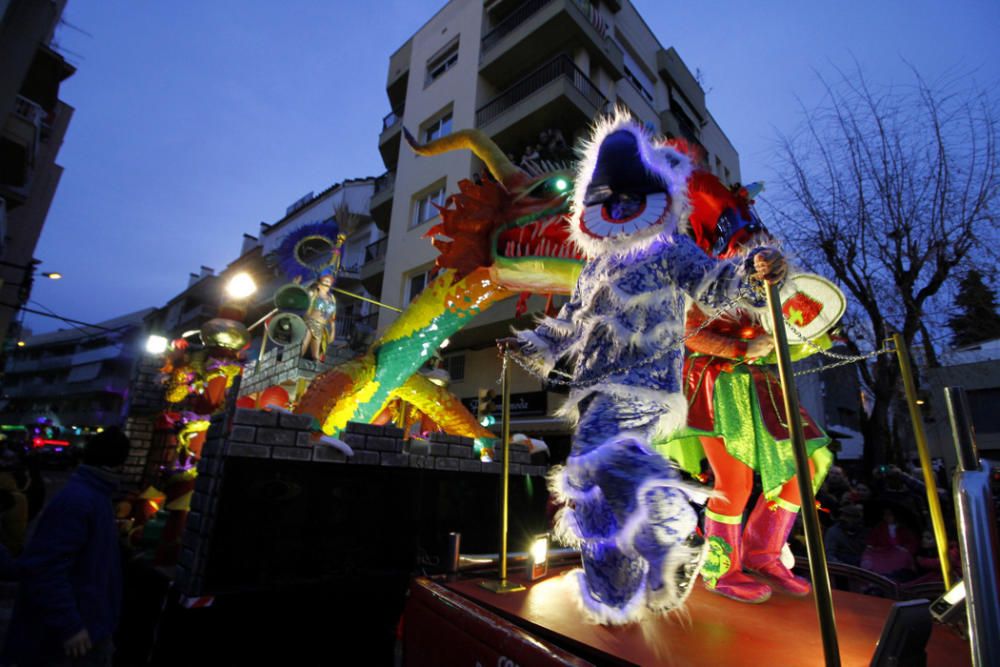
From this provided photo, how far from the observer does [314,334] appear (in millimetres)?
6246

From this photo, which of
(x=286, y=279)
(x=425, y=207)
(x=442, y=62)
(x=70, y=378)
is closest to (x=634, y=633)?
(x=425, y=207)

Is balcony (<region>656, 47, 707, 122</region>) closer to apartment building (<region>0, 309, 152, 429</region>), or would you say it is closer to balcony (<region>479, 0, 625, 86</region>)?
balcony (<region>479, 0, 625, 86</region>)

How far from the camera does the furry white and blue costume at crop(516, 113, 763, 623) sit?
70.1 inches

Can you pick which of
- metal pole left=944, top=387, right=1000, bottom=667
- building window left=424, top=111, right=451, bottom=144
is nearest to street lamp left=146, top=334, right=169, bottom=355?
building window left=424, top=111, right=451, bottom=144

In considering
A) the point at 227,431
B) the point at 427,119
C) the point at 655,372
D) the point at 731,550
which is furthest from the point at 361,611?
the point at 427,119

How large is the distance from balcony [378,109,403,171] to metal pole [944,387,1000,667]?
15.9 m

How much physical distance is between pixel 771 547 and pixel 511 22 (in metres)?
13.6

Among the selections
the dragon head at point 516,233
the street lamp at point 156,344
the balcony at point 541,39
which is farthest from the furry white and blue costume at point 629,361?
the street lamp at point 156,344

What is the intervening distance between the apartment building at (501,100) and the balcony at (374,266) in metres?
0.04

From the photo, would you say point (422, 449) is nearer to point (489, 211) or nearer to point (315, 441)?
point (315, 441)

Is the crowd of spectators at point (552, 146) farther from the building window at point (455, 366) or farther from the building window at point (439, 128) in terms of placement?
the building window at point (455, 366)

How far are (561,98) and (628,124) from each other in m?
9.16

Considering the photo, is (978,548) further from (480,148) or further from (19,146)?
(19,146)

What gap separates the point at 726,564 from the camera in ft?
7.83
